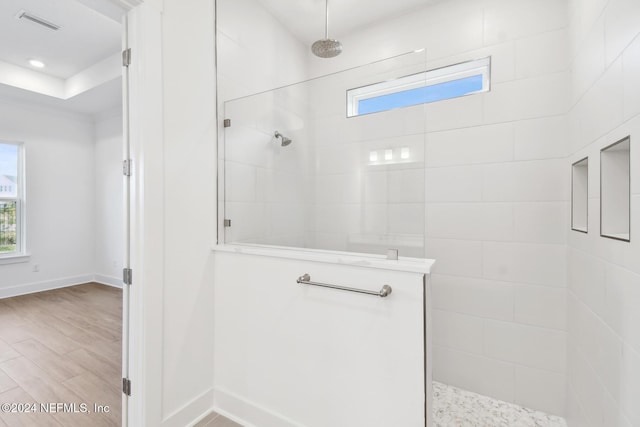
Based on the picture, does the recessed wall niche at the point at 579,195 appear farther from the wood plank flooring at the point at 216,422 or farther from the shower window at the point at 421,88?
the wood plank flooring at the point at 216,422

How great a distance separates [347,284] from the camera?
54.5 inches

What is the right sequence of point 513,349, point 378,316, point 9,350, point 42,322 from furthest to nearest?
point 42,322
point 9,350
point 513,349
point 378,316

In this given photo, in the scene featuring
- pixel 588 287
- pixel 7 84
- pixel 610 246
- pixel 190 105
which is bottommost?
pixel 588 287

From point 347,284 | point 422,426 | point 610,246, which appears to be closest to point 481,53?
point 610,246

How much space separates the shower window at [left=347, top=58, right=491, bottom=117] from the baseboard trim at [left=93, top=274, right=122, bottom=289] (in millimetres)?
4729

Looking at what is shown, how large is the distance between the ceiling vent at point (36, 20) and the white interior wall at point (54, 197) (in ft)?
6.60

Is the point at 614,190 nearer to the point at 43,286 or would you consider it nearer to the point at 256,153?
the point at 256,153

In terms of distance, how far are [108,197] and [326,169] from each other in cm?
458

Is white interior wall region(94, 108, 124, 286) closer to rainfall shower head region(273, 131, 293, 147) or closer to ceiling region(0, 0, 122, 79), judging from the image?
ceiling region(0, 0, 122, 79)

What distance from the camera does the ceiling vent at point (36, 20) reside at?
261 centimetres

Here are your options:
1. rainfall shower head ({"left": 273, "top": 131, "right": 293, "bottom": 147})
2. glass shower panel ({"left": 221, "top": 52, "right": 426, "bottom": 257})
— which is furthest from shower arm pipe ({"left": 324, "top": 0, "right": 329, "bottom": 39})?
rainfall shower head ({"left": 273, "top": 131, "right": 293, "bottom": 147})

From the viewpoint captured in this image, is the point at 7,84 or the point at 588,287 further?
the point at 7,84

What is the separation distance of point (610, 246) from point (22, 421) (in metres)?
3.16

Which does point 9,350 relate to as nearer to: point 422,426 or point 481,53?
point 422,426
